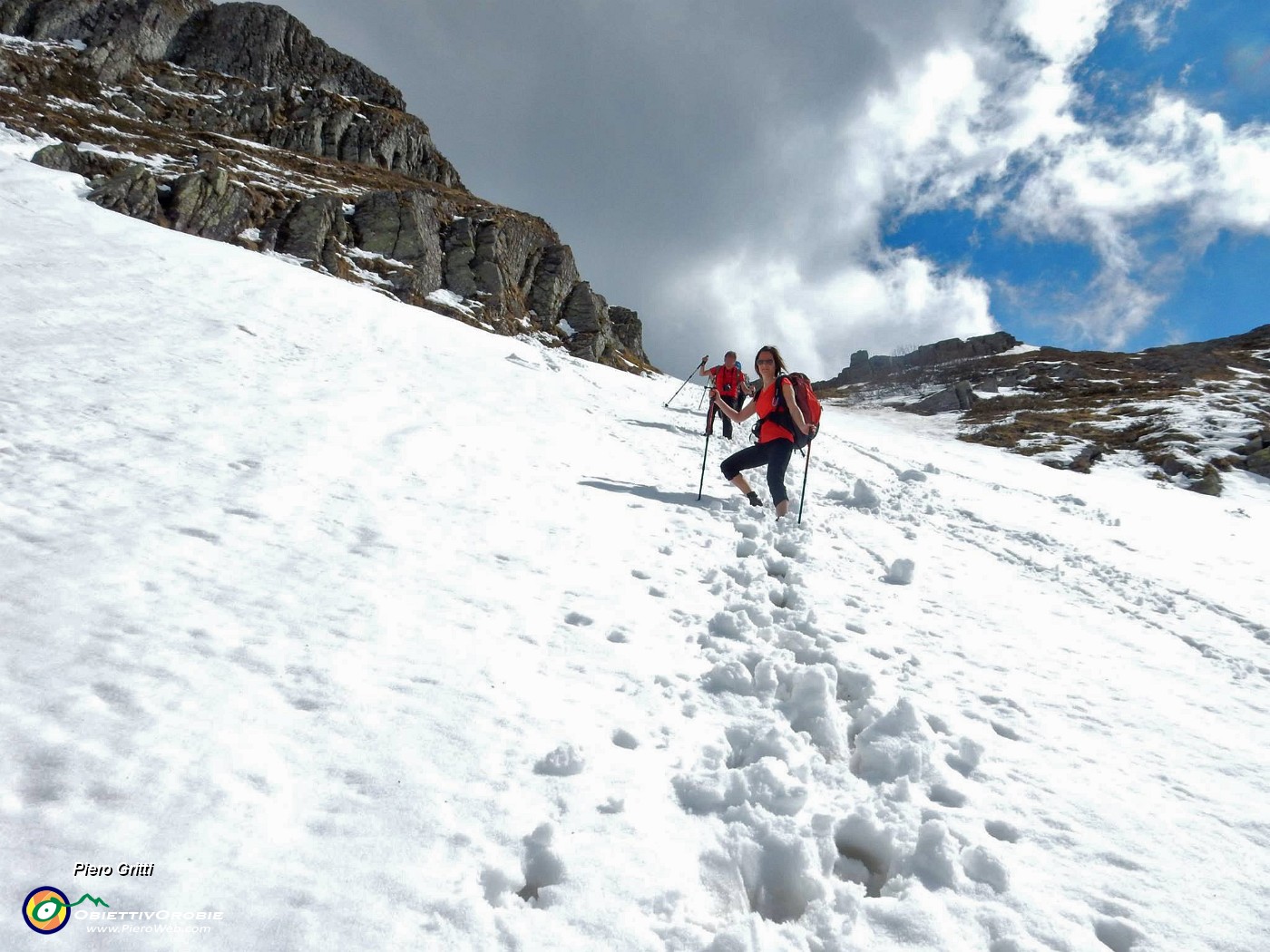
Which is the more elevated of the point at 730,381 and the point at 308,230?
the point at 308,230

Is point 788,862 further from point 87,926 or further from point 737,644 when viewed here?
point 87,926

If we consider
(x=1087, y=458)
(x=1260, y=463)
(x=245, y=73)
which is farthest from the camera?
(x=245, y=73)

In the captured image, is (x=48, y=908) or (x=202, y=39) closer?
(x=48, y=908)

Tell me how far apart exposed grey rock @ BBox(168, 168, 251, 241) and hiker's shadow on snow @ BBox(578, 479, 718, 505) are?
158 feet

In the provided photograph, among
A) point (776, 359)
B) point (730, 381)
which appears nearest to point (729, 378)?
point (730, 381)

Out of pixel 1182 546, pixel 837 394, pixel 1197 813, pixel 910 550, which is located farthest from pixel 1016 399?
pixel 1197 813

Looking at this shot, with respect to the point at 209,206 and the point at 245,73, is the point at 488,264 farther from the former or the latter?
the point at 245,73

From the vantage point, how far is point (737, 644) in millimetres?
4609

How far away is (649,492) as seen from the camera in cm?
872

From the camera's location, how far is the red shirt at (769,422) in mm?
8133

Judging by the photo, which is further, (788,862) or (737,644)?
(737,644)

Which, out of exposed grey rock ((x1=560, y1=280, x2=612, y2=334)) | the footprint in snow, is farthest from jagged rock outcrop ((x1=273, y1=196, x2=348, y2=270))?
the footprint in snow

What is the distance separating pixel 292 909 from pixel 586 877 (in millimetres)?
Answer: 1080

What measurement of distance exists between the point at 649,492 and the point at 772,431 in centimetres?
198
